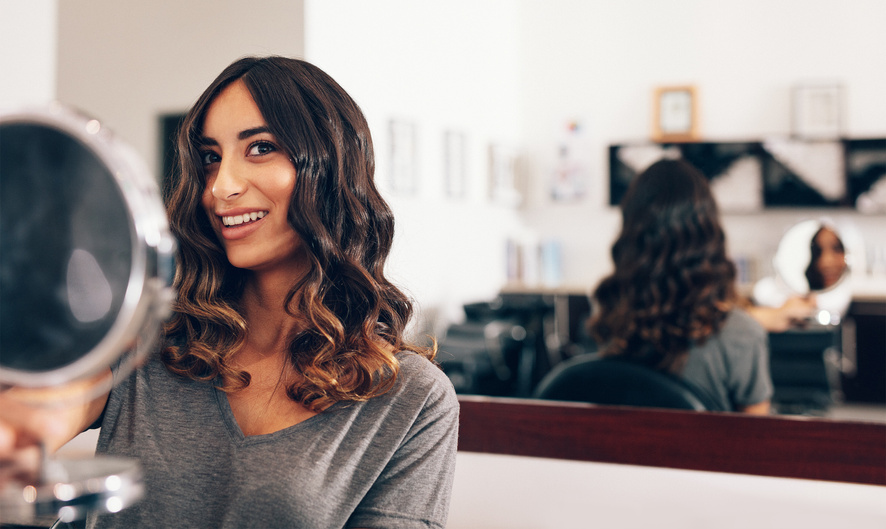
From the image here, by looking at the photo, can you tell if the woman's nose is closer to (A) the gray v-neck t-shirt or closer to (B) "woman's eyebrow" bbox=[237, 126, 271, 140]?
(B) "woman's eyebrow" bbox=[237, 126, 271, 140]

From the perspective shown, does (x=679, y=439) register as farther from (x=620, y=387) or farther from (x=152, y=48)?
Answer: (x=152, y=48)

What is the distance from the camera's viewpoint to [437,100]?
4.45 m

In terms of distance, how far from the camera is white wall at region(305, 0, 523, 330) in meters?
3.35

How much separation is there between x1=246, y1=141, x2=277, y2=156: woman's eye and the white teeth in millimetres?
90

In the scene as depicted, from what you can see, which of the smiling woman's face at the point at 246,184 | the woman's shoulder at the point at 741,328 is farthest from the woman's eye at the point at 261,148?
the woman's shoulder at the point at 741,328

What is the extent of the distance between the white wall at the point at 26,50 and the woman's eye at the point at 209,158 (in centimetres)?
103

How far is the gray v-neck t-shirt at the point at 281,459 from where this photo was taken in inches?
39.8

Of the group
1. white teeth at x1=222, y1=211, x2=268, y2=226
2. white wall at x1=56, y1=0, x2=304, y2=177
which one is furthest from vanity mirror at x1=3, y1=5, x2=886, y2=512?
white teeth at x1=222, y1=211, x2=268, y2=226

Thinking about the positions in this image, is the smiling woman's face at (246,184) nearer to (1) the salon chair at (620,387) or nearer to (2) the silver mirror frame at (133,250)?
(2) the silver mirror frame at (133,250)

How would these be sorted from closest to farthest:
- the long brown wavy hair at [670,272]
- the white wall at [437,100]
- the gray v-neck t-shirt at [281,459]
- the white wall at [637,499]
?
the gray v-neck t-shirt at [281,459]
the white wall at [637,499]
the long brown wavy hair at [670,272]
the white wall at [437,100]

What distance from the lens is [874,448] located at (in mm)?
1468

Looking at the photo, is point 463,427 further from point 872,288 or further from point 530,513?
point 872,288

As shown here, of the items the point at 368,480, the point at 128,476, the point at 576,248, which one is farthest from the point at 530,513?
the point at 576,248

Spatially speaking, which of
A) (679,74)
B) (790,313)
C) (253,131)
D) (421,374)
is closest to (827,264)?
(790,313)
